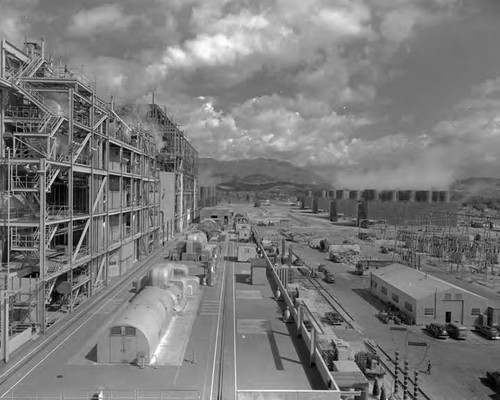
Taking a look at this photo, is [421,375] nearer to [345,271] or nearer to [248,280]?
[248,280]

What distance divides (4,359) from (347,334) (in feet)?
62.5

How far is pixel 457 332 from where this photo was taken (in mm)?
27094

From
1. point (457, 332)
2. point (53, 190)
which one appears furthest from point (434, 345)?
point (53, 190)

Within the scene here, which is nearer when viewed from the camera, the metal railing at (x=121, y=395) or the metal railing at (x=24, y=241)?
the metal railing at (x=121, y=395)

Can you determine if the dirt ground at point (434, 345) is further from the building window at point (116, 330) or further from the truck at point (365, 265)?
the building window at point (116, 330)

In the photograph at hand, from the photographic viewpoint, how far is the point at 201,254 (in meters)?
41.6

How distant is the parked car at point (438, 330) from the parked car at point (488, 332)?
8.94 ft

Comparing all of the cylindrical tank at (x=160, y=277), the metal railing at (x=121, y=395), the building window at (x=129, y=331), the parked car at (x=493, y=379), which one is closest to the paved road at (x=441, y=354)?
the parked car at (x=493, y=379)

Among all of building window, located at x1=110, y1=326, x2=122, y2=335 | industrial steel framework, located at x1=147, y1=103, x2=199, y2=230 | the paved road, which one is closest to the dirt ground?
the paved road

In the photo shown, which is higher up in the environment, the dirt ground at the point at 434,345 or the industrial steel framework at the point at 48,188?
the industrial steel framework at the point at 48,188

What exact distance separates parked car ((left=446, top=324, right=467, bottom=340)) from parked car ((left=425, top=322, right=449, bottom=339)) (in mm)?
388

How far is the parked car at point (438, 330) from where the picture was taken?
89.5 ft

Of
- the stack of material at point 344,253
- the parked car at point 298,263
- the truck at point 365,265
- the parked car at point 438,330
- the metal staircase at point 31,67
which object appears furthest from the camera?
the stack of material at point 344,253

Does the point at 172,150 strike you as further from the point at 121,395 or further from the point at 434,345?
the point at 121,395
